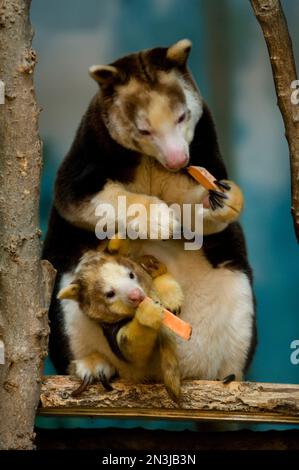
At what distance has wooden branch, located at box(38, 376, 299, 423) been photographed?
3908mm

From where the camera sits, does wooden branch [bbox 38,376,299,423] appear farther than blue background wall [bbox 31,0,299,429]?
No

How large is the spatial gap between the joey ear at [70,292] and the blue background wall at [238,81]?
147 cm

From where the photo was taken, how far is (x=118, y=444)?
4527 millimetres

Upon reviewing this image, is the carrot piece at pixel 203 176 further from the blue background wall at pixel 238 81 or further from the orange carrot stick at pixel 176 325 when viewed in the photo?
the blue background wall at pixel 238 81

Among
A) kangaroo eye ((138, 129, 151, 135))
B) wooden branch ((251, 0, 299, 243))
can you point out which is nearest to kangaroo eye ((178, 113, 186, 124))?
kangaroo eye ((138, 129, 151, 135))

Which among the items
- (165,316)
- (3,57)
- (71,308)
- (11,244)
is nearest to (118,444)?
(71,308)

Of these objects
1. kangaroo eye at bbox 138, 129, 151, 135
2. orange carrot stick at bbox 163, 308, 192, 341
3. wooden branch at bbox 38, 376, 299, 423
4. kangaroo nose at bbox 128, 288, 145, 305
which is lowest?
wooden branch at bbox 38, 376, 299, 423

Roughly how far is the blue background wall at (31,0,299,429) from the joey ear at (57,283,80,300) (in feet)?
4.83

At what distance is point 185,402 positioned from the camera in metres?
3.91

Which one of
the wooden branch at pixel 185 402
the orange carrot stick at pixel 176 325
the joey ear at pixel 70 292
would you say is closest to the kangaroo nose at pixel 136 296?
the orange carrot stick at pixel 176 325

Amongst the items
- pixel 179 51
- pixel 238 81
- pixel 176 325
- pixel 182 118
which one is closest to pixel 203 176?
pixel 182 118

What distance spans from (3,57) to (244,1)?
2035 millimetres

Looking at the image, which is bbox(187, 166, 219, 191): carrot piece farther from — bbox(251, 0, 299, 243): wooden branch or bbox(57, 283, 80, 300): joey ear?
bbox(57, 283, 80, 300): joey ear

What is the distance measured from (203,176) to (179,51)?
530 mm
